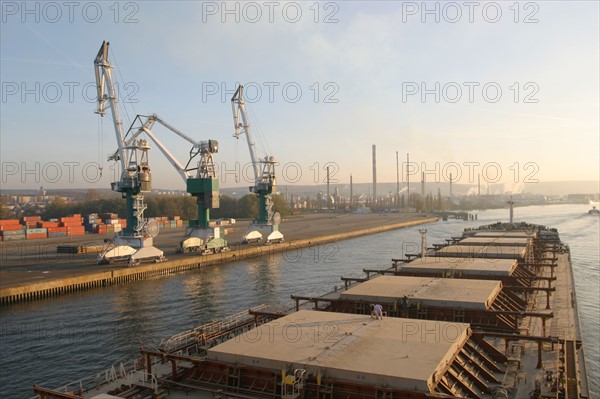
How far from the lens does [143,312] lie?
113ft

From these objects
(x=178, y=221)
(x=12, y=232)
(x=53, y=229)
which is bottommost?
(x=178, y=221)

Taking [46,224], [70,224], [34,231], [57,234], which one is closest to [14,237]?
[34,231]

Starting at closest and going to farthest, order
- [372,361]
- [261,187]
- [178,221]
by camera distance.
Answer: [372,361] < [261,187] < [178,221]

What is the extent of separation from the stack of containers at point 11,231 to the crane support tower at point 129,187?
38.4 meters

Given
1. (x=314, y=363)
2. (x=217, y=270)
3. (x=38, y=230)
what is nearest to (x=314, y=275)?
(x=217, y=270)

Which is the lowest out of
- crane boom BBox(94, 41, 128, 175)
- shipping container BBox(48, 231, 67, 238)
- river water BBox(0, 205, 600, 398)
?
river water BBox(0, 205, 600, 398)

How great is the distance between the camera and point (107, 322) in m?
31.9

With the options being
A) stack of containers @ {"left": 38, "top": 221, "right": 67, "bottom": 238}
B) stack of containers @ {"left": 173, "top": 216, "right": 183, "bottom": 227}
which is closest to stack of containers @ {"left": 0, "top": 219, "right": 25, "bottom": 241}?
stack of containers @ {"left": 38, "top": 221, "right": 67, "bottom": 238}

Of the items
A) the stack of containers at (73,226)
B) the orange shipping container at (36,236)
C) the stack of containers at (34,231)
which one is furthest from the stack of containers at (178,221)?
the orange shipping container at (36,236)

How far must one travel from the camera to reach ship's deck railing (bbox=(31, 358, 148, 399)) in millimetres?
15805

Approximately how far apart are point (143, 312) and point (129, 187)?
75.7ft

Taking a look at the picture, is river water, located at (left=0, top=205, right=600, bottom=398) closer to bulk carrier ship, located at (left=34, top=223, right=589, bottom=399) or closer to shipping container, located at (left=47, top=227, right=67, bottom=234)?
bulk carrier ship, located at (left=34, top=223, right=589, bottom=399)

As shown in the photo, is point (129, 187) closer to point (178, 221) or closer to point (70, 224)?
point (70, 224)

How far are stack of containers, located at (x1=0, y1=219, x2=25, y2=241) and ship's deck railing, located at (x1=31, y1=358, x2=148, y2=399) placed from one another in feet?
232
